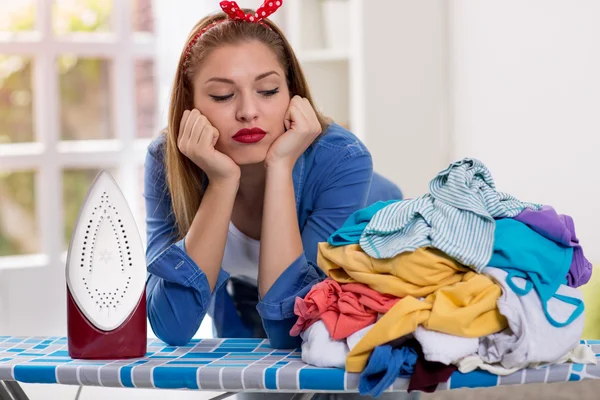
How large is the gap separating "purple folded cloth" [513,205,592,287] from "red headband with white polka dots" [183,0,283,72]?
70 cm

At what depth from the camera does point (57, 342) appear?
1469 millimetres

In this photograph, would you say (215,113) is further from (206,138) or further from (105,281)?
(105,281)

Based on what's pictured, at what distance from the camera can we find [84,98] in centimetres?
550

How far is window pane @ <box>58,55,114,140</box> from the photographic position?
5473 millimetres

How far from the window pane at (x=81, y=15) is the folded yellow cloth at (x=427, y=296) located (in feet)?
13.8

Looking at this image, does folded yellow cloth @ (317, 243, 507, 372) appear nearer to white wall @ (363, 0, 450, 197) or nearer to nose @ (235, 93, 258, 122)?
nose @ (235, 93, 258, 122)

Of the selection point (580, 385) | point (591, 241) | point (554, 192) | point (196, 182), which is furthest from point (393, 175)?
point (196, 182)

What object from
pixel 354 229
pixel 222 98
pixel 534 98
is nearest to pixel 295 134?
pixel 222 98

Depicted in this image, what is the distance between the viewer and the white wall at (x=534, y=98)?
96.2 inches

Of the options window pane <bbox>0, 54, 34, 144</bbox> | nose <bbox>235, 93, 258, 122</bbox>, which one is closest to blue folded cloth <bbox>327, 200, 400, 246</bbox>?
nose <bbox>235, 93, 258, 122</bbox>

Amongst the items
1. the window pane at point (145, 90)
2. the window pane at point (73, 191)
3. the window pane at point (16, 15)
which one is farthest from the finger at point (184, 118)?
the window pane at point (73, 191)

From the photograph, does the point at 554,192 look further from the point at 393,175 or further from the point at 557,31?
the point at 393,175

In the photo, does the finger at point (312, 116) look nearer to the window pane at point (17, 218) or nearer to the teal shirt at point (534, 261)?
the teal shirt at point (534, 261)

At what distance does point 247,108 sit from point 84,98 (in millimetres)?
4186
